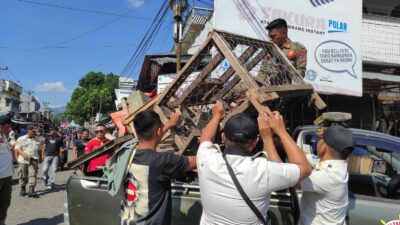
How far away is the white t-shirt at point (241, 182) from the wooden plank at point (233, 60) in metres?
0.64

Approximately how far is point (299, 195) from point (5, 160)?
4187 millimetres

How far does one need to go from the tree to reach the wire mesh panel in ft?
141

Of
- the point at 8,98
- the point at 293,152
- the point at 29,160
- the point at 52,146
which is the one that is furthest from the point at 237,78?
the point at 8,98

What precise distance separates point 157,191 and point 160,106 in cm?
89

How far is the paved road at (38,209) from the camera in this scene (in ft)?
21.4

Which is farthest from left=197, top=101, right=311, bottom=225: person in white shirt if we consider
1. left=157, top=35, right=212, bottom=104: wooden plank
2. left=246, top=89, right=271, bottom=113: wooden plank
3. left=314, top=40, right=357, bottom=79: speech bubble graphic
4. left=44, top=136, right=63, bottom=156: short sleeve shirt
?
left=44, top=136, right=63, bottom=156: short sleeve shirt

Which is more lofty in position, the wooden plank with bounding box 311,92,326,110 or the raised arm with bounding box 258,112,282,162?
the wooden plank with bounding box 311,92,326,110

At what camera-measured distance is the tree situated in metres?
47.3

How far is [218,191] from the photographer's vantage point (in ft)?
6.57

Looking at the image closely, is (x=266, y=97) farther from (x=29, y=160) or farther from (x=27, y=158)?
(x=29, y=160)

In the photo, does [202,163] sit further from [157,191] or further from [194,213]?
[194,213]

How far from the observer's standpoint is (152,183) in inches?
95.4

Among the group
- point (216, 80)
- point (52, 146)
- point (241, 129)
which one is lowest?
point (52, 146)

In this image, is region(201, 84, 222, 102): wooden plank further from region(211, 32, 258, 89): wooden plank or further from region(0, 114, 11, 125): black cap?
region(0, 114, 11, 125): black cap
